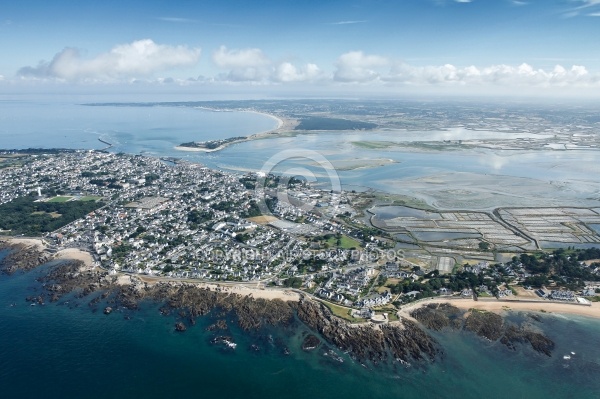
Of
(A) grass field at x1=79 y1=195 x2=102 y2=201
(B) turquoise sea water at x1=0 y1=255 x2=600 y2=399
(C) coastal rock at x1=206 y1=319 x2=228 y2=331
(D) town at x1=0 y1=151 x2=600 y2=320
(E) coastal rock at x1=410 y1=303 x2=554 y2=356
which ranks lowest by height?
(B) turquoise sea water at x1=0 y1=255 x2=600 y2=399

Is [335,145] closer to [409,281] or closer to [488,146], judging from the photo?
[488,146]

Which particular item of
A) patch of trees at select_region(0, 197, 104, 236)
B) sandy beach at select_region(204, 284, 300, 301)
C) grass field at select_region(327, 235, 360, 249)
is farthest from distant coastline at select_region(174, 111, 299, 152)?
sandy beach at select_region(204, 284, 300, 301)

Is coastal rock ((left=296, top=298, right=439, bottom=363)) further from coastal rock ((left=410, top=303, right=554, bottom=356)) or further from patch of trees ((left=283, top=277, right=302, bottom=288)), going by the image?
patch of trees ((left=283, top=277, right=302, bottom=288))

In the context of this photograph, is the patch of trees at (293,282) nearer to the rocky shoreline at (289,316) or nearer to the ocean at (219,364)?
the rocky shoreline at (289,316)

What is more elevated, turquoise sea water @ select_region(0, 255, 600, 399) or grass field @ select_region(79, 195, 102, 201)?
grass field @ select_region(79, 195, 102, 201)

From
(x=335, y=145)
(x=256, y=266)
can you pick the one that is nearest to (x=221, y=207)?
(x=256, y=266)

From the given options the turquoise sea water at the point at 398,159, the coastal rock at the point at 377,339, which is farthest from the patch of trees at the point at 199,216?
the turquoise sea water at the point at 398,159

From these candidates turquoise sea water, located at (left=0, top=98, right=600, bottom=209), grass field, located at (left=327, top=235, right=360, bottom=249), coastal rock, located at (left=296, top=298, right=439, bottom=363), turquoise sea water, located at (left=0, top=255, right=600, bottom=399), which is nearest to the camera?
turquoise sea water, located at (left=0, top=255, right=600, bottom=399)
